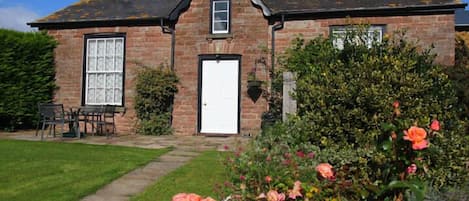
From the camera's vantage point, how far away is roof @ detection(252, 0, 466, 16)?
1093 centimetres

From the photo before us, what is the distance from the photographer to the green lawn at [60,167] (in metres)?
5.02

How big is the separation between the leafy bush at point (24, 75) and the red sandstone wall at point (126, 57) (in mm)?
337

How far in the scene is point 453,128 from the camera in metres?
4.42

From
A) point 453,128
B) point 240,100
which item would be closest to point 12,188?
point 453,128

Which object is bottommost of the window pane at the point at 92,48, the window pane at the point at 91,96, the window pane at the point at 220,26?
the window pane at the point at 91,96

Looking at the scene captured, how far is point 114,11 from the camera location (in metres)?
13.6

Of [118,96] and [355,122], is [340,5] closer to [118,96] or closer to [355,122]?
[118,96]

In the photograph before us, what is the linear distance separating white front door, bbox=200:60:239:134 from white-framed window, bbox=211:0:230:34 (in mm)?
1066

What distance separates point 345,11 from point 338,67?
734 centimetres

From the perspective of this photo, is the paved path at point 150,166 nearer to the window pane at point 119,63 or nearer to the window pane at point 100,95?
the window pane at point 100,95

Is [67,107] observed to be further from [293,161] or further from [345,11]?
[293,161]

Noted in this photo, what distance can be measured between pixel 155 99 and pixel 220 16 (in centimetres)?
343

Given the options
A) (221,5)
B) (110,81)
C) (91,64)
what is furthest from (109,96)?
(221,5)

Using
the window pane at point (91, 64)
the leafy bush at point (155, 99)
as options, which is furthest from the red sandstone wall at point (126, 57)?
the leafy bush at point (155, 99)
